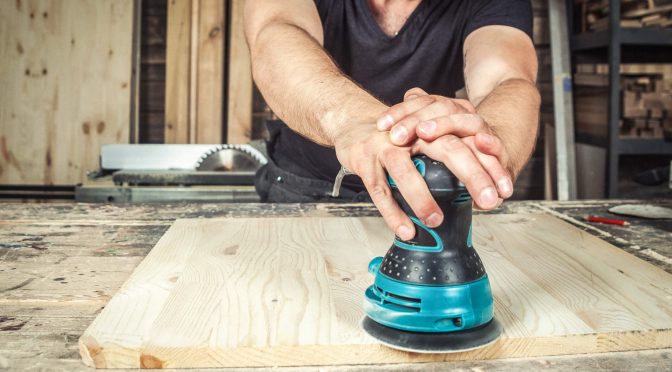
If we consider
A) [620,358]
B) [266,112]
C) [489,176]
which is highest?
[266,112]

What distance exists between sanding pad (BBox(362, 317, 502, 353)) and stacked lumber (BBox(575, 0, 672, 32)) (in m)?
2.80

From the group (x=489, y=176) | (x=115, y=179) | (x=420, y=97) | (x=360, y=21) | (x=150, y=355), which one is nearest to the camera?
(x=150, y=355)

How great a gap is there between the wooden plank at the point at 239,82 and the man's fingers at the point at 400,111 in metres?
2.76

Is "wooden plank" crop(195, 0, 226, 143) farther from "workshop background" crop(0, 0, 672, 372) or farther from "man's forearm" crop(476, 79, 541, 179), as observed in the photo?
"man's forearm" crop(476, 79, 541, 179)

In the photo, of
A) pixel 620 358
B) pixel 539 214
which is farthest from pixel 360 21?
pixel 620 358

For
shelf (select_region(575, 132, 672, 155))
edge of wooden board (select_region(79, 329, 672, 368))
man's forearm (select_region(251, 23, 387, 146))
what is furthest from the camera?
shelf (select_region(575, 132, 672, 155))

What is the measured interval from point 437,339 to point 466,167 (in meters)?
0.23

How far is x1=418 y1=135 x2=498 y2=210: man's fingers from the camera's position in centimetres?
92

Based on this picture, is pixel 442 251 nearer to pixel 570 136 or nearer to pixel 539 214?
pixel 539 214

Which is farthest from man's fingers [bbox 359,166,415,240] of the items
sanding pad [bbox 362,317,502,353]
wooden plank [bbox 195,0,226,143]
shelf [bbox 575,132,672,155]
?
wooden plank [bbox 195,0,226,143]

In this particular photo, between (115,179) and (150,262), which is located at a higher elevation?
(115,179)

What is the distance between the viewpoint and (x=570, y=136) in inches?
143

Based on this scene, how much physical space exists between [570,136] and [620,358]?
291 cm

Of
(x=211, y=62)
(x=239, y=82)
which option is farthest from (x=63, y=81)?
(x=239, y=82)
